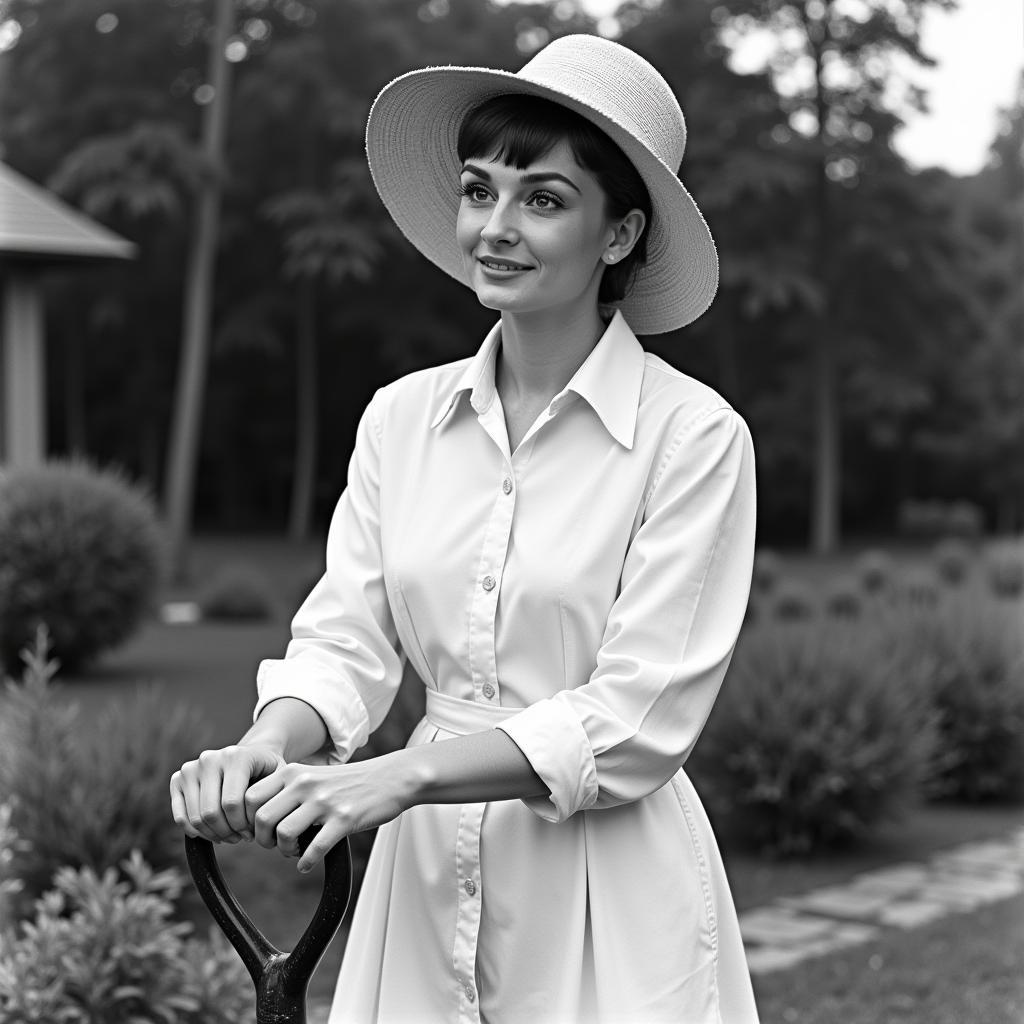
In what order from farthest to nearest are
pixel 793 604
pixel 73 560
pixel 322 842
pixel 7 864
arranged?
pixel 793 604, pixel 73 560, pixel 7 864, pixel 322 842

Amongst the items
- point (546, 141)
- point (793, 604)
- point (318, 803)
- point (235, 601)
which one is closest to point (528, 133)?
point (546, 141)

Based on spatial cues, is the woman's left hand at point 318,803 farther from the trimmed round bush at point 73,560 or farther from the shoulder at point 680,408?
the trimmed round bush at point 73,560

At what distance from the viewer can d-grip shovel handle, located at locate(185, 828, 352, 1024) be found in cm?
167

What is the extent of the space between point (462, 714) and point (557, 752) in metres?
0.30

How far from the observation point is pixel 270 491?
38250 millimetres

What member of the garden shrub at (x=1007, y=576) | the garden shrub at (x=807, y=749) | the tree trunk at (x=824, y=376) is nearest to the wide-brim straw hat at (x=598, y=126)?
the garden shrub at (x=807, y=749)

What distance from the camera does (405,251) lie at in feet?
98.5

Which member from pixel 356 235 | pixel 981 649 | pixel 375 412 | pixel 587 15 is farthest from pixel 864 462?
pixel 375 412

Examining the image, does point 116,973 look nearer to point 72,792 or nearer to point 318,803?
point 72,792

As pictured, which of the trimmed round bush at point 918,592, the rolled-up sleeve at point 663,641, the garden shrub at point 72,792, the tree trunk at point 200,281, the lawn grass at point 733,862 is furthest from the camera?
the tree trunk at point 200,281

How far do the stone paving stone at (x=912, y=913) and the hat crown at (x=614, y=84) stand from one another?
451 centimetres

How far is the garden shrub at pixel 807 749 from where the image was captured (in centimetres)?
668

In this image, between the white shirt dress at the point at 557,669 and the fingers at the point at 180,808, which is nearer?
the fingers at the point at 180,808

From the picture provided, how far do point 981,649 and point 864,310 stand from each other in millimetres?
22525
